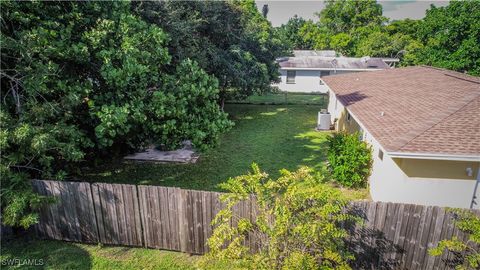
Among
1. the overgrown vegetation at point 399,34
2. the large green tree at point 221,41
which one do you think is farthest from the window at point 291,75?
the large green tree at point 221,41

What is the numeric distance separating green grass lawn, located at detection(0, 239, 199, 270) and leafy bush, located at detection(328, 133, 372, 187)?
6.09m

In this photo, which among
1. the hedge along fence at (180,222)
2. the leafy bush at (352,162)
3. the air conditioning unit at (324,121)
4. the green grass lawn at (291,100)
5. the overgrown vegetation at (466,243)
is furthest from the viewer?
the green grass lawn at (291,100)

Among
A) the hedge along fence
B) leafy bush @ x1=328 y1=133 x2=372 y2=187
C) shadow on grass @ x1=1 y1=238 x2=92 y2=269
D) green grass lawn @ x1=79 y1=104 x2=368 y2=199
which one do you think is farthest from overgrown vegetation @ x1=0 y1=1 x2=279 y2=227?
leafy bush @ x1=328 y1=133 x2=372 y2=187

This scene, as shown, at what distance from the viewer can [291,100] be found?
89.1 feet

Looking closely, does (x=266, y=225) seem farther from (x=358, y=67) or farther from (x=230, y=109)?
(x=358, y=67)

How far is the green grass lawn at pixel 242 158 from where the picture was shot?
11.3 meters

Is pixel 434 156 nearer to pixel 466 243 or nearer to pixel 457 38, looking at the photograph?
pixel 466 243

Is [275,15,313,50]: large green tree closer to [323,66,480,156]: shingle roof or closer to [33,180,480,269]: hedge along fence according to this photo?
[323,66,480,156]: shingle roof

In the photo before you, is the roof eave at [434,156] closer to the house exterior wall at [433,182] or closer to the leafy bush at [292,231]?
the house exterior wall at [433,182]

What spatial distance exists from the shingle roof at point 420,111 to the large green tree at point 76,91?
5571mm

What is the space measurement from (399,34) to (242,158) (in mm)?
40383

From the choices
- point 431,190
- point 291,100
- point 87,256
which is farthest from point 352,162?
point 291,100

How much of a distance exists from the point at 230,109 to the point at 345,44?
3323 centimetres

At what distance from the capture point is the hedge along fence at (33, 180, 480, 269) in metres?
6.21
